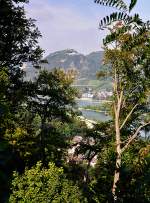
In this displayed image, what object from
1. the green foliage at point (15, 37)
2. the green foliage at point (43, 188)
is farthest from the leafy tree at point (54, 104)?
the green foliage at point (43, 188)

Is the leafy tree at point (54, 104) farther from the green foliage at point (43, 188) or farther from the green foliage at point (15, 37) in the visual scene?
the green foliage at point (43, 188)

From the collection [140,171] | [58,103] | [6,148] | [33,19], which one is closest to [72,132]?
[58,103]

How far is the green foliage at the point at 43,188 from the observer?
1725 cm

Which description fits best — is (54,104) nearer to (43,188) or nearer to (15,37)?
(15,37)

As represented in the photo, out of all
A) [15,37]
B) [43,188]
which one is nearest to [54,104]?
[15,37]

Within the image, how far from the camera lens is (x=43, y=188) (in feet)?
58.4

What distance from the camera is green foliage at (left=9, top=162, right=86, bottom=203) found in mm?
17250

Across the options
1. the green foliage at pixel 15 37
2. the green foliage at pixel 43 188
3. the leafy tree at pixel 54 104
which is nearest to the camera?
the green foliage at pixel 43 188

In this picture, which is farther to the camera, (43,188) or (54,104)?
(54,104)

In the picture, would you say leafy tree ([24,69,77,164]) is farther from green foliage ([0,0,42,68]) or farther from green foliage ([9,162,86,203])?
green foliage ([9,162,86,203])

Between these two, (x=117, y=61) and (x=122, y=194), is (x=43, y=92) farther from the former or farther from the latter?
(x=122, y=194)

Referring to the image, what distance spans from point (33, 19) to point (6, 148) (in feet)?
102

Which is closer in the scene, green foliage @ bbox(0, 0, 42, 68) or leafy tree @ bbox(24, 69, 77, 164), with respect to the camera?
green foliage @ bbox(0, 0, 42, 68)

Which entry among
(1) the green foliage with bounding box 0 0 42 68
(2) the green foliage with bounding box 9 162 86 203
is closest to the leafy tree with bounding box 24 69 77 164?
(1) the green foliage with bounding box 0 0 42 68
